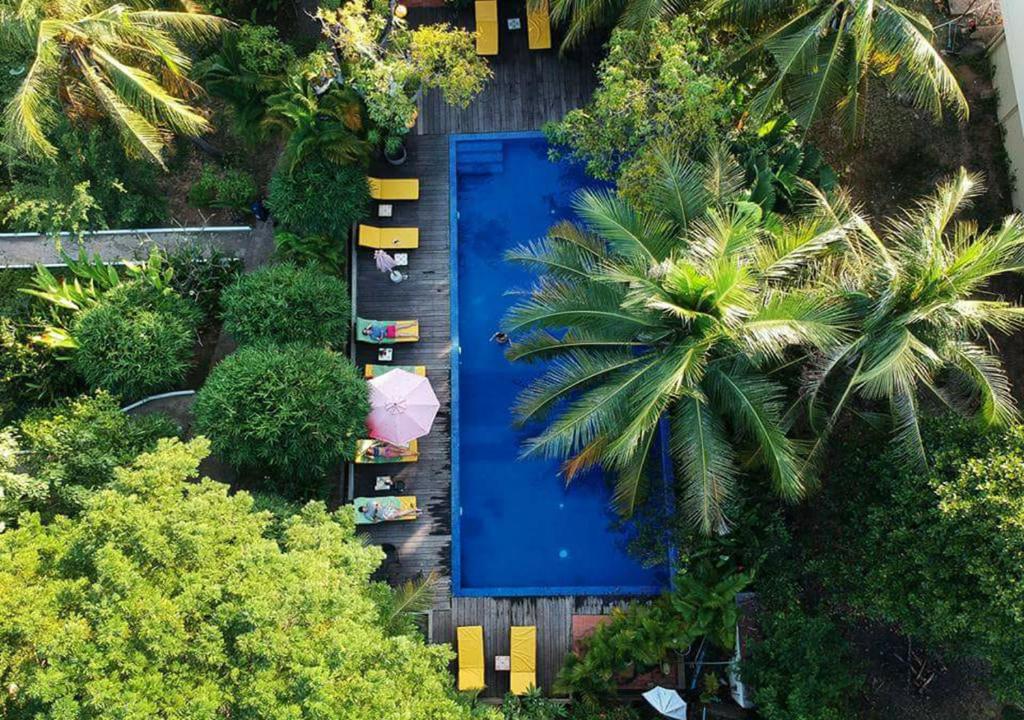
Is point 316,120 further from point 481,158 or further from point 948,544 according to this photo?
point 948,544

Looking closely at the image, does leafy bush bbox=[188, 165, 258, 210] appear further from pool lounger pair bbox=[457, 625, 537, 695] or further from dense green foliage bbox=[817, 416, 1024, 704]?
dense green foliage bbox=[817, 416, 1024, 704]

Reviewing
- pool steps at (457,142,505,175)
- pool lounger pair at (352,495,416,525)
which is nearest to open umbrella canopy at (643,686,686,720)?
pool lounger pair at (352,495,416,525)

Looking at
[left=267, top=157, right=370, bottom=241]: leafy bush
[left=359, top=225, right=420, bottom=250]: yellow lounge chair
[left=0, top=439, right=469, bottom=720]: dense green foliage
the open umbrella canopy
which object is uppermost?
[left=267, top=157, right=370, bottom=241]: leafy bush

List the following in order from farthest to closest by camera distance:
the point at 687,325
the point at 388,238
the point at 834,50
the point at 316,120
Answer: the point at 388,238, the point at 316,120, the point at 834,50, the point at 687,325

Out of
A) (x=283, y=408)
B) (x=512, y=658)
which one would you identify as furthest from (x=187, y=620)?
(x=512, y=658)

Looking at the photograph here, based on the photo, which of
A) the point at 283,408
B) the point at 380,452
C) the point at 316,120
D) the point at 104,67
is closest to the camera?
the point at 283,408

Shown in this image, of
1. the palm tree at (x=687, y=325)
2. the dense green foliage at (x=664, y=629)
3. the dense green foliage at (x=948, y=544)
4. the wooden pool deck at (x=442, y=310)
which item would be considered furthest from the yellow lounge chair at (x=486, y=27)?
the dense green foliage at (x=664, y=629)
